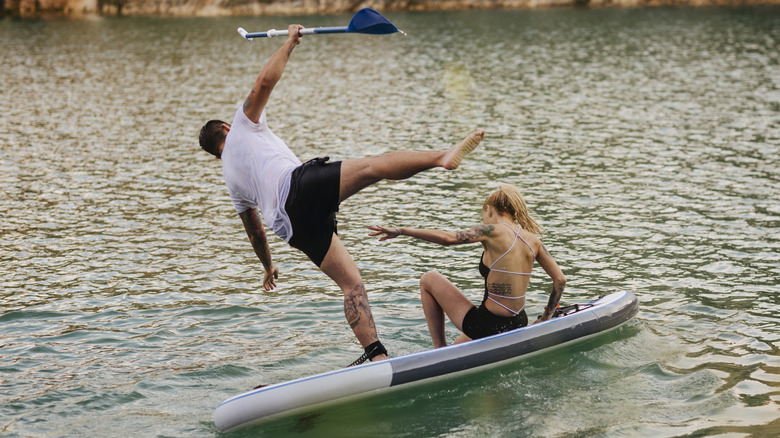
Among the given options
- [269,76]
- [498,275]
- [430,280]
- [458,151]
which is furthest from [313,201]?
[498,275]

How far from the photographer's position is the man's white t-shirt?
752cm

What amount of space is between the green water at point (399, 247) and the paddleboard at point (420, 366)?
7.0 inches

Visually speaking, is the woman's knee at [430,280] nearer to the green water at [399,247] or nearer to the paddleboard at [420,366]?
the paddleboard at [420,366]

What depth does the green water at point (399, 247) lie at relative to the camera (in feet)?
25.4

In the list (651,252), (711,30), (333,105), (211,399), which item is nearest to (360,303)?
(211,399)

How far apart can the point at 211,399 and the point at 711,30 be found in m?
40.5

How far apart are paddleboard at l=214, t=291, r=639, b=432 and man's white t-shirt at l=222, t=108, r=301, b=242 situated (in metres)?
1.40

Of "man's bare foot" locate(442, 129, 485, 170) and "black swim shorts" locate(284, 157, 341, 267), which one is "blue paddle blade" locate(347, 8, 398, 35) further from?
"man's bare foot" locate(442, 129, 485, 170)

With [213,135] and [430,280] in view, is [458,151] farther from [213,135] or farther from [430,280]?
[213,135]

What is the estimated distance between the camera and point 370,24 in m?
7.89

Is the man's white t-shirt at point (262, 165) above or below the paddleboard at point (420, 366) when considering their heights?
above

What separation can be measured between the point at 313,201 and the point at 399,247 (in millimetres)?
5904

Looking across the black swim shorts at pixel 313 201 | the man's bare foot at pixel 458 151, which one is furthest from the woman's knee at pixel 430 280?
the man's bare foot at pixel 458 151

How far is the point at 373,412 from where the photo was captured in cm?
762
